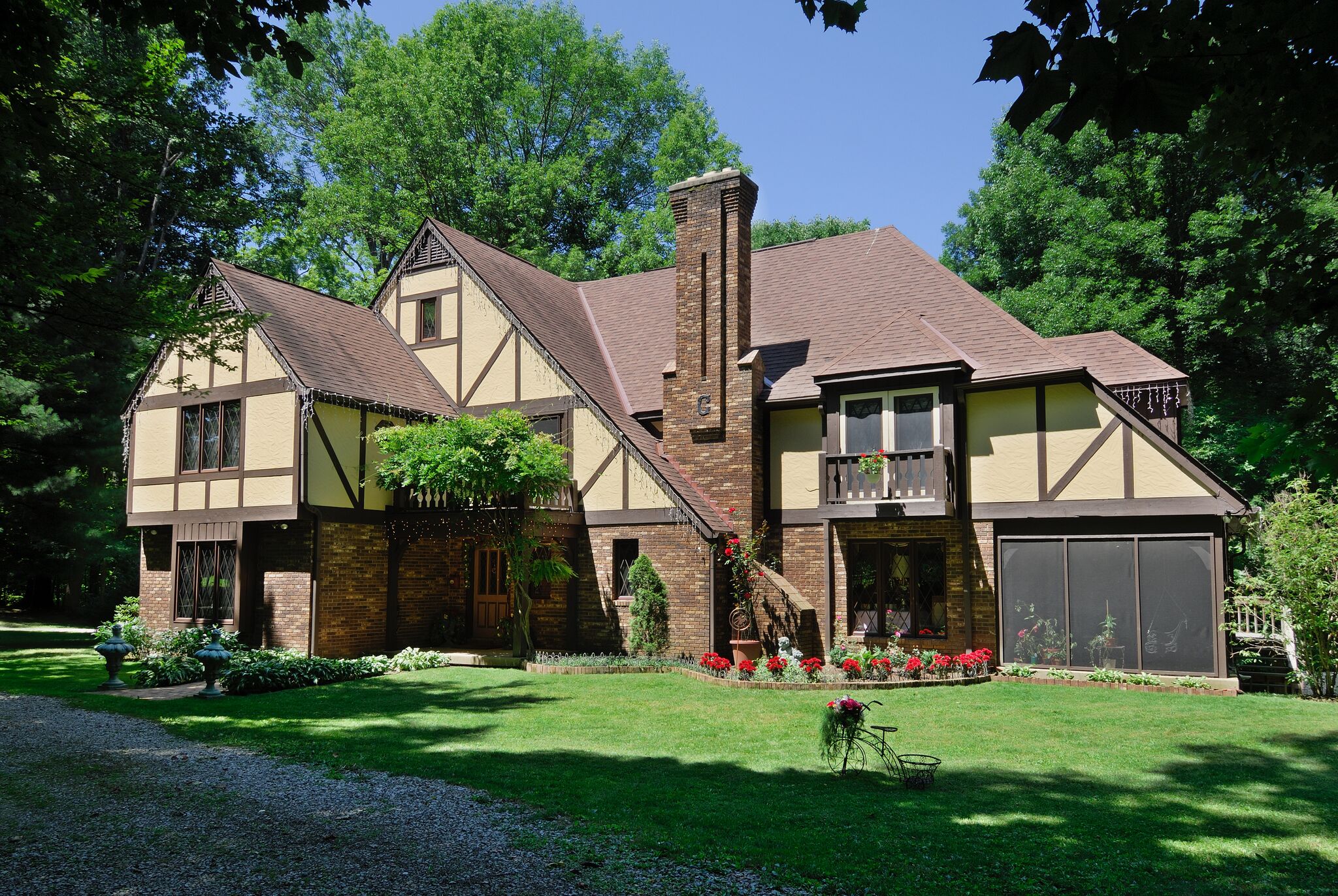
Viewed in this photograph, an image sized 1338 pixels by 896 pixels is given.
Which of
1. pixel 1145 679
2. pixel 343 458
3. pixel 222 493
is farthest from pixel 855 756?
pixel 222 493

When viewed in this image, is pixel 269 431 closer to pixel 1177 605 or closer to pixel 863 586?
pixel 863 586

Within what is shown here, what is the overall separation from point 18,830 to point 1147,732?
35.2ft

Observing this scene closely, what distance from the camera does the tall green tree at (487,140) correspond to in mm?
31016

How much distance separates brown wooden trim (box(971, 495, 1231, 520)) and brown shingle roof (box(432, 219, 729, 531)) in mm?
4754

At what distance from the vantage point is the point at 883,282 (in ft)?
60.9

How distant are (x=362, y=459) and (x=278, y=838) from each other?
12107 mm

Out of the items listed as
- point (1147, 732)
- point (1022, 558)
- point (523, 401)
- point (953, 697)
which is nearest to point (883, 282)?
point (1022, 558)

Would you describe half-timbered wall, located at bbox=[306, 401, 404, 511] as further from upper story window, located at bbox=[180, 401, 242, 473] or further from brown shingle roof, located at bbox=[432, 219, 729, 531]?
brown shingle roof, located at bbox=[432, 219, 729, 531]

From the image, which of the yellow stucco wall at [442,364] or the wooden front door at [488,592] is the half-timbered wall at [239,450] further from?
the wooden front door at [488,592]

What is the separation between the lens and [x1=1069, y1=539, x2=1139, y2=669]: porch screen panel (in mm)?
14391

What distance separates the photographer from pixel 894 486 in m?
15.6

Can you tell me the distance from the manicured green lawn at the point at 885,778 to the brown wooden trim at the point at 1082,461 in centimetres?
339

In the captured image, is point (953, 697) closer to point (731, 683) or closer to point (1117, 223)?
point (731, 683)

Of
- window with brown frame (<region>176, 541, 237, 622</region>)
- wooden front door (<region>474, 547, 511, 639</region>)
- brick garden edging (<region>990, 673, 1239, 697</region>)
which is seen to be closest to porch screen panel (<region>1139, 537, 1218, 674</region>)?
brick garden edging (<region>990, 673, 1239, 697</region>)
